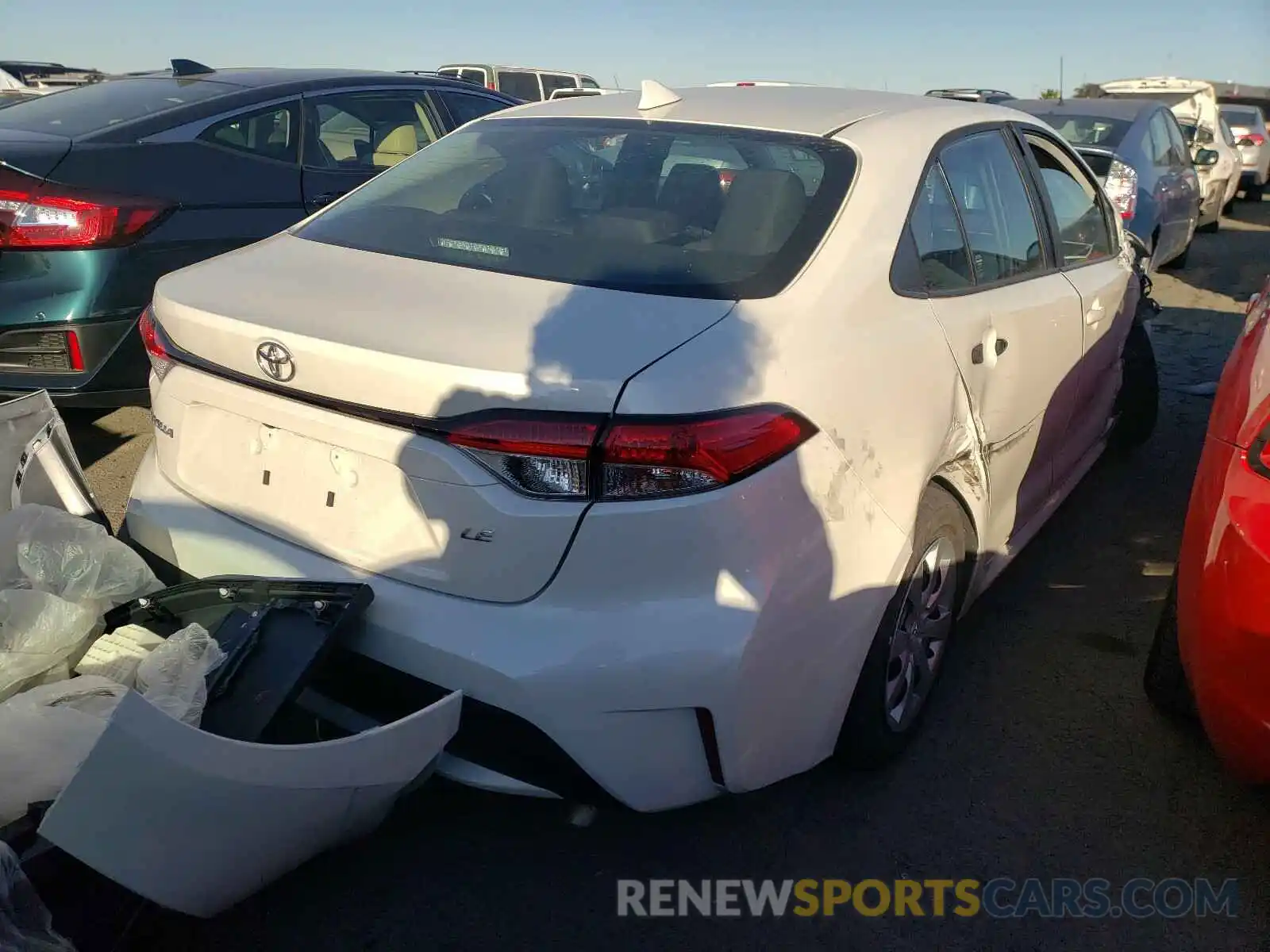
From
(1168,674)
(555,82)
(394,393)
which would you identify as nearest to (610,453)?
(394,393)

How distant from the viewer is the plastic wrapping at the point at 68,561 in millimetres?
2316

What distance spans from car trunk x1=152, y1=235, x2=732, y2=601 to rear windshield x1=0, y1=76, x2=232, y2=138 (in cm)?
238

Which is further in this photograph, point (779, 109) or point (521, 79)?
point (521, 79)

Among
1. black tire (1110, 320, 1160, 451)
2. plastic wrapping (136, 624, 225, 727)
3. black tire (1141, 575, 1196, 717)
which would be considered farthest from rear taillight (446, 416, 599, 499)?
black tire (1110, 320, 1160, 451)

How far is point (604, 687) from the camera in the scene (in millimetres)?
1890

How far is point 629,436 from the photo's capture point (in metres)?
1.82

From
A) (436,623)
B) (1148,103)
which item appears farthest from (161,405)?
(1148,103)

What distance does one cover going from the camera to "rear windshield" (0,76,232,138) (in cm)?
419

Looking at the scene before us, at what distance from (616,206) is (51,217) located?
232 centimetres

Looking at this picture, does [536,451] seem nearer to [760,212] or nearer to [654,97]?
[760,212]

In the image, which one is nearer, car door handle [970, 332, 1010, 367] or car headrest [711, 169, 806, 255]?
car headrest [711, 169, 806, 255]

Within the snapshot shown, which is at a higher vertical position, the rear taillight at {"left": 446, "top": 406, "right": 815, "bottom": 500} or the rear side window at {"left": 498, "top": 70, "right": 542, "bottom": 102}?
the rear taillight at {"left": 446, "top": 406, "right": 815, "bottom": 500}

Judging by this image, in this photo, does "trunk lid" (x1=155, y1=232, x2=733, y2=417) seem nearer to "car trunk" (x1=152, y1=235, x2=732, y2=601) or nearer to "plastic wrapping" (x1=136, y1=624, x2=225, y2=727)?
"car trunk" (x1=152, y1=235, x2=732, y2=601)

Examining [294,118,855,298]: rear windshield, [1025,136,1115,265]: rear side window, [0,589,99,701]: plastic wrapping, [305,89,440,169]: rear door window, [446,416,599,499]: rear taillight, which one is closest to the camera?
[446,416,599,499]: rear taillight
